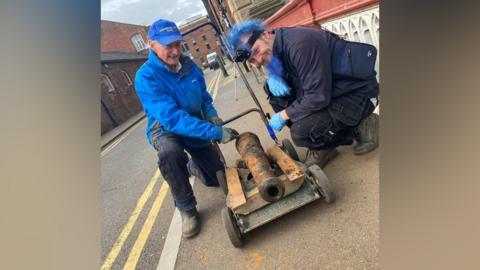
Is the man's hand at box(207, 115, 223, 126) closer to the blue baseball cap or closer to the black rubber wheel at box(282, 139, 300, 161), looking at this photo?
the black rubber wheel at box(282, 139, 300, 161)

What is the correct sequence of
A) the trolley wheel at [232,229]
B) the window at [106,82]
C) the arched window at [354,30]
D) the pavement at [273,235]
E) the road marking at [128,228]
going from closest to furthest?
the window at [106,82]
the pavement at [273,235]
the trolley wheel at [232,229]
the road marking at [128,228]
the arched window at [354,30]

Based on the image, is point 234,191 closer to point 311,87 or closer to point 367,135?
point 311,87

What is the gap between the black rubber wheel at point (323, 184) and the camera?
266 cm

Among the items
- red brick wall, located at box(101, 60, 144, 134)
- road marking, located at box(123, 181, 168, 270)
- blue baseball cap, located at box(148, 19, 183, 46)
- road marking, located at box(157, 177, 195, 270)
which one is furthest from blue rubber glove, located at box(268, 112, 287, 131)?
red brick wall, located at box(101, 60, 144, 134)

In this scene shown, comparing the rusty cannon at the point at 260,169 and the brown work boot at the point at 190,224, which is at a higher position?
the rusty cannon at the point at 260,169

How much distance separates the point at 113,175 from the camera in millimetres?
7062

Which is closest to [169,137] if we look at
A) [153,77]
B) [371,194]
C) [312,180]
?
[153,77]

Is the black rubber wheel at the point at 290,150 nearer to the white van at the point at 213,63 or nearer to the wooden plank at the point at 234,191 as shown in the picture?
the wooden plank at the point at 234,191

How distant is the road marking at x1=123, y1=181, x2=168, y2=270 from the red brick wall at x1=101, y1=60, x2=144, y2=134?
605 inches

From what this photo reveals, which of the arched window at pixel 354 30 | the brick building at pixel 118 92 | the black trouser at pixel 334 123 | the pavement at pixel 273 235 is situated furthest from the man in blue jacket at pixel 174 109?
the brick building at pixel 118 92

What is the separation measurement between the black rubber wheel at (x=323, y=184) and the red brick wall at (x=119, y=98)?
701 inches

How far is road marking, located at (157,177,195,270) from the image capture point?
9.67 feet
